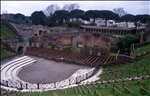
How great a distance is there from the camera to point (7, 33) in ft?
168

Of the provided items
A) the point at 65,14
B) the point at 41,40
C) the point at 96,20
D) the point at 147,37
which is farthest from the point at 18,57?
the point at 96,20

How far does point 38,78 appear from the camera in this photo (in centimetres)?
2577

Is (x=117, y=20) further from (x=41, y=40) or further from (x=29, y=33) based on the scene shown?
(x=41, y=40)

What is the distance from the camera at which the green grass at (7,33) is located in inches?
1927

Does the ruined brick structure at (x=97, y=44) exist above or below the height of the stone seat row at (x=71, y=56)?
above

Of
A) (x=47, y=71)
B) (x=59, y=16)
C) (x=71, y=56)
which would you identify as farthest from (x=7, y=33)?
(x=59, y=16)

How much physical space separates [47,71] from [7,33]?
94.3 feet

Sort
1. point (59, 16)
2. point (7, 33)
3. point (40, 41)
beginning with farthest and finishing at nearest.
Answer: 1. point (59, 16)
2. point (7, 33)
3. point (40, 41)

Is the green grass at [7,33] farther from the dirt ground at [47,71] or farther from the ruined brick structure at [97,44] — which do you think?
the ruined brick structure at [97,44]

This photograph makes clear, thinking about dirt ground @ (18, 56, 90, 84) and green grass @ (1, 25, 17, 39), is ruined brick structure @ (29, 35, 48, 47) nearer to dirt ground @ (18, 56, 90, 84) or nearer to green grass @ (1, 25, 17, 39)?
green grass @ (1, 25, 17, 39)

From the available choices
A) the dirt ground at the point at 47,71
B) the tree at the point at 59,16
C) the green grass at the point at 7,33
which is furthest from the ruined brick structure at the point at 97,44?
the tree at the point at 59,16

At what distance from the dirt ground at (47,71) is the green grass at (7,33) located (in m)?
19.9

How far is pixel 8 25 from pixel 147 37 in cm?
4269

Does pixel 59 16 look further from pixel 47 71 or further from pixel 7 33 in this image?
pixel 47 71
